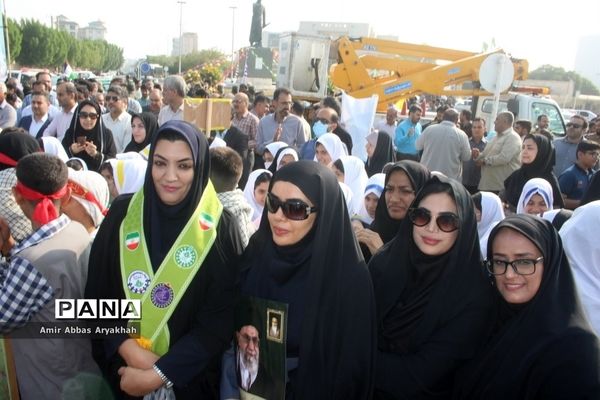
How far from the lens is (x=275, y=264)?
6.86 feet

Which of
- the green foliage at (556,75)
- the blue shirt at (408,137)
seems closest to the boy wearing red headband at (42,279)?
the blue shirt at (408,137)

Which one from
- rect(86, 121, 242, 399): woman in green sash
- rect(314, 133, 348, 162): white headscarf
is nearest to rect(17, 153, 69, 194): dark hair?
rect(86, 121, 242, 399): woman in green sash

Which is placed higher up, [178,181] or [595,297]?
[178,181]

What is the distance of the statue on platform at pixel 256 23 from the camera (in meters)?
24.7

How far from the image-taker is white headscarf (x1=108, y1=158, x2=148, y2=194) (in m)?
3.33

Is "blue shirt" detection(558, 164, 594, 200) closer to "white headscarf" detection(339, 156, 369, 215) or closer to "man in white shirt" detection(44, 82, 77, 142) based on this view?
"white headscarf" detection(339, 156, 369, 215)

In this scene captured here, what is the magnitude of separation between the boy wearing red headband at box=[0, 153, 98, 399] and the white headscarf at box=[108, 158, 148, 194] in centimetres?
98

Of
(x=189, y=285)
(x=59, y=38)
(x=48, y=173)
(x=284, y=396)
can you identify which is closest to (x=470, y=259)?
(x=284, y=396)

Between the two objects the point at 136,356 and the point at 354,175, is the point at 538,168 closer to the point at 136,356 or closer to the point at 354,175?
the point at 354,175

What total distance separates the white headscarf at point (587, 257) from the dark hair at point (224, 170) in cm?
193

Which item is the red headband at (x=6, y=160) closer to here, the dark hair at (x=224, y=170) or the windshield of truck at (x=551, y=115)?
the dark hair at (x=224, y=170)

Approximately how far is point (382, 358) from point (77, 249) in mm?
1431

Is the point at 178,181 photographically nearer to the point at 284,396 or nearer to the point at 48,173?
the point at 48,173

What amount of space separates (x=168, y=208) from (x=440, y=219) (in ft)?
3.90
